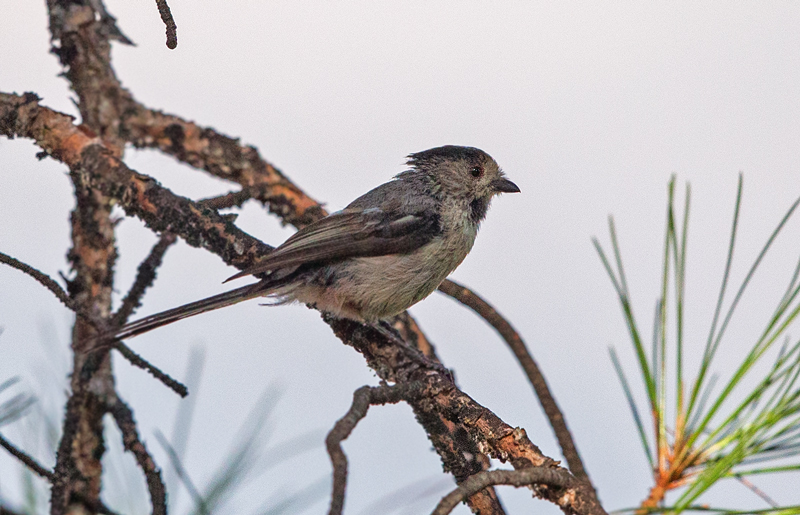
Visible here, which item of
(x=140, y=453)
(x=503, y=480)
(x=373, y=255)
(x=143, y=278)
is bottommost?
(x=503, y=480)

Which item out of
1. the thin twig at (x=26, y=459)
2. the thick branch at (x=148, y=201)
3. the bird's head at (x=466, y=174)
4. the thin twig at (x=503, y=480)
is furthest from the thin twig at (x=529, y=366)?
the thin twig at (x=26, y=459)

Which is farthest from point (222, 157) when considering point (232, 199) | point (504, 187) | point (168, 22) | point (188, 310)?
point (168, 22)

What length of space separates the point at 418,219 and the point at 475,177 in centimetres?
40

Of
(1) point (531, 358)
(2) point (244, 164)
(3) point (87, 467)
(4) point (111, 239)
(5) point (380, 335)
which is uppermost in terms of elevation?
(2) point (244, 164)

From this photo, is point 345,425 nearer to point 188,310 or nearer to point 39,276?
point 39,276

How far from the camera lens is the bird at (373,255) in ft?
9.48

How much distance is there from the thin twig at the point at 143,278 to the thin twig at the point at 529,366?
1.08 meters

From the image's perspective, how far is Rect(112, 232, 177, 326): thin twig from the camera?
262 centimetres

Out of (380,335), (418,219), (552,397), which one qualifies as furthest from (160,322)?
(552,397)

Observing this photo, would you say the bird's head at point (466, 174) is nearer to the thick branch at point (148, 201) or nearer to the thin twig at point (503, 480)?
the thick branch at point (148, 201)

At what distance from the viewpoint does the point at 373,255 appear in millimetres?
3002

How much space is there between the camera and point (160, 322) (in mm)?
2424

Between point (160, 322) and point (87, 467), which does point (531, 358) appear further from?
point (87, 467)

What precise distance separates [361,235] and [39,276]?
1257mm
